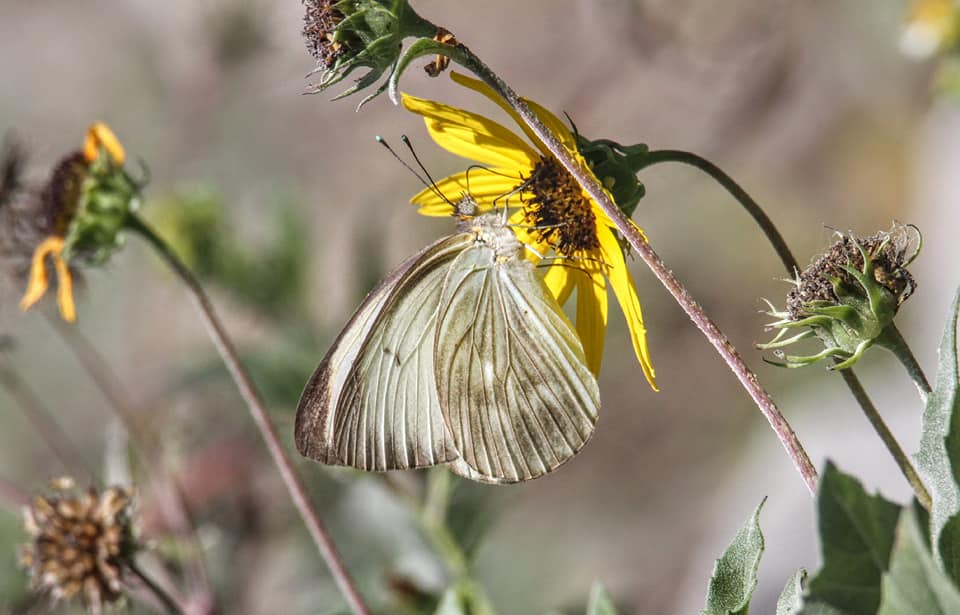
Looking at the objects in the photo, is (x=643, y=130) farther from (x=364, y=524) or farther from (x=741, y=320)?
(x=364, y=524)

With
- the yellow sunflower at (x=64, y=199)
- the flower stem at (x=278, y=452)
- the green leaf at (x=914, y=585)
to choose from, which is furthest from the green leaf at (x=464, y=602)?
the green leaf at (x=914, y=585)

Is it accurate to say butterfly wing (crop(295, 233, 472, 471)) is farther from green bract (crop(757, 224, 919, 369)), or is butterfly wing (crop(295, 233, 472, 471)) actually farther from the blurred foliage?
the blurred foliage

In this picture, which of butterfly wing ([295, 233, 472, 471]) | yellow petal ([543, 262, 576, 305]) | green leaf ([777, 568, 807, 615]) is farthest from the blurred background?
green leaf ([777, 568, 807, 615])

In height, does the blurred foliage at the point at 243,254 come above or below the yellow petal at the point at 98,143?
below

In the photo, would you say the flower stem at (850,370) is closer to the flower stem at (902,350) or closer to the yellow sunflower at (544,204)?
the flower stem at (902,350)

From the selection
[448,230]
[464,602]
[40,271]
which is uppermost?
[40,271]

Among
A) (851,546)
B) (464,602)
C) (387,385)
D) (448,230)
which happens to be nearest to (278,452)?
(387,385)

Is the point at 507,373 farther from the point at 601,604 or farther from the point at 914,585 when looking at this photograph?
the point at 914,585
